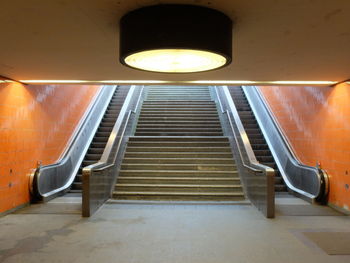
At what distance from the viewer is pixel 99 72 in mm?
5285

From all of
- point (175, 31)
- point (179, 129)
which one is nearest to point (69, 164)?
point (179, 129)

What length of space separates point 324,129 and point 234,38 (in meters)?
4.07

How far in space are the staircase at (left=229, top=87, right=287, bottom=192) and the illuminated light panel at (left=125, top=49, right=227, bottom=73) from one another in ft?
17.9

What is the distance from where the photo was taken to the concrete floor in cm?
384

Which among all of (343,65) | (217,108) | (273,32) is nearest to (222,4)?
(273,32)

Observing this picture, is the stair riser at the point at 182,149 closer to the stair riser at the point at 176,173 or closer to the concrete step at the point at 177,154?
the concrete step at the point at 177,154

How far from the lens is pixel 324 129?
671cm

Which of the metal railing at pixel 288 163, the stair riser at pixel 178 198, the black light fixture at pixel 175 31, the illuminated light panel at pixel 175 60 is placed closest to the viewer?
the black light fixture at pixel 175 31

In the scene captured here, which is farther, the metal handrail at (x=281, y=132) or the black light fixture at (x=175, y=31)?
the metal handrail at (x=281, y=132)

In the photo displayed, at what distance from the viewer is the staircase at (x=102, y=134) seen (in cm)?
834

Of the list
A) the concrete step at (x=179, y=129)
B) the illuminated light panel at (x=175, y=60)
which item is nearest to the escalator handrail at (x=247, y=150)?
the concrete step at (x=179, y=129)

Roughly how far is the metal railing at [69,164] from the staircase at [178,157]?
3.81ft

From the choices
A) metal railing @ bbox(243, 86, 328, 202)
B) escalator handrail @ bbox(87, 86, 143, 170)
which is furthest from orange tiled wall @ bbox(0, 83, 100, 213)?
metal railing @ bbox(243, 86, 328, 202)

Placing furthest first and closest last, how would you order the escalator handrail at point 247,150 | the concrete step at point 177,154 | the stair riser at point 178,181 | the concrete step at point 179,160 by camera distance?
the concrete step at point 177,154 < the concrete step at point 179,160 < the stair riser at point 178,181 < the escalator handrail at point 247,150
